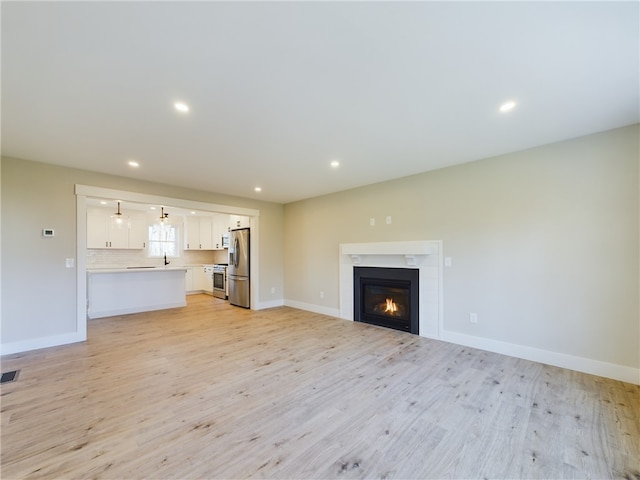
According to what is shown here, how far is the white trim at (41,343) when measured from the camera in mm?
3498

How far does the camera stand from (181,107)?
2.31m

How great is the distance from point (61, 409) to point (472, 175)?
507 centimetres

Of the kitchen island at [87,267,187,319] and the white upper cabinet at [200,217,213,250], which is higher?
the white upper cabinet at [200,217,213,250]

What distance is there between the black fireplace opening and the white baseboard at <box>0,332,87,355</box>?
14.3 feet

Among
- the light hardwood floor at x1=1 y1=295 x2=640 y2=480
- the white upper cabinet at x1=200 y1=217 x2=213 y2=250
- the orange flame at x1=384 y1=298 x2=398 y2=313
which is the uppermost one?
the white upper cabinet at x1=200 y1=217 x2=213 y2=250

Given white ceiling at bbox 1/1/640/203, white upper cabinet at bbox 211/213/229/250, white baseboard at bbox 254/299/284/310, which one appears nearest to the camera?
white ceiling at bbox 1/1/640/203

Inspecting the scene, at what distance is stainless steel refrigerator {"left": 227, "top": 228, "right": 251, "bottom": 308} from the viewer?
631cm

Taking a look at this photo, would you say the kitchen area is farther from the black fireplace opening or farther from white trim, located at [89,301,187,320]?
the black fireplace opening

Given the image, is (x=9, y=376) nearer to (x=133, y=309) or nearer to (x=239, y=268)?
(x=133, y=309)

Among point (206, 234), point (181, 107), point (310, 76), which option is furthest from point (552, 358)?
point (206, 234)

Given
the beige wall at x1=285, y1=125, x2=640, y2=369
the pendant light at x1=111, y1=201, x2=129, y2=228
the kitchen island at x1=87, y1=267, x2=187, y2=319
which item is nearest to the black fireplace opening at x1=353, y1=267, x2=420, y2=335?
the beige wall at x1=285, y1=125, x2=640, y2=369

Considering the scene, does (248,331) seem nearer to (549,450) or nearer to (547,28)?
(549,450)

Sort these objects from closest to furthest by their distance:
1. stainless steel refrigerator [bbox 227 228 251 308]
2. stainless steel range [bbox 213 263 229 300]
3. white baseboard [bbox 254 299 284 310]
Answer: white baseboard [bbox 254 299 284 310], stainless steel refrigerator [bbox 227 228 251 308], stainless steel range [bbox 213 263 229 300]

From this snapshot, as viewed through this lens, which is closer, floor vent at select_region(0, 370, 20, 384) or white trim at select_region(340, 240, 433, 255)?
floor vent at select_region(0, 370, 20, 384)
